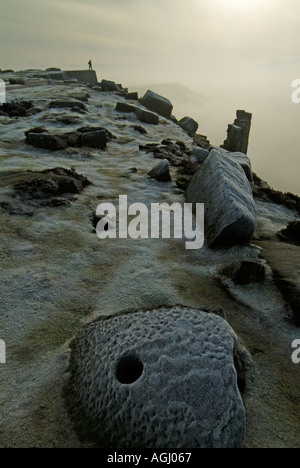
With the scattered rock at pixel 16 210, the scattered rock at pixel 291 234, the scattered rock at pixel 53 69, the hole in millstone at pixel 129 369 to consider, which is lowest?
the hole in millstone at pixel 129 369

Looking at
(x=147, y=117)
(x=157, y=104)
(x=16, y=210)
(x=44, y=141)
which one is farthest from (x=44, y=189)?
(x=157, y=104)

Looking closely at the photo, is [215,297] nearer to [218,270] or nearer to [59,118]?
[218,270]

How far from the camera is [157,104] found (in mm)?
27859

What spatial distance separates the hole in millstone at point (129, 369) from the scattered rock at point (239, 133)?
77.4 ft

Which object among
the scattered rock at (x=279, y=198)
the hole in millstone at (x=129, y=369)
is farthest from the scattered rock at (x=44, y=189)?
the scattered rock at (x=279, y=198)

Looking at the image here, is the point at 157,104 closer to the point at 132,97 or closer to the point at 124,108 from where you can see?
the point at 132,97

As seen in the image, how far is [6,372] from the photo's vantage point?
346 centimetres

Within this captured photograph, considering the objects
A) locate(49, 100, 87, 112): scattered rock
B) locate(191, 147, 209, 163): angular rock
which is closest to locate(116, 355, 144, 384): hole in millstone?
locate(191, 147, 209, 163): angular rock

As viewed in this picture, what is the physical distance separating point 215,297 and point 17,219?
175 inches

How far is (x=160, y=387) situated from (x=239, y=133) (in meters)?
24.3

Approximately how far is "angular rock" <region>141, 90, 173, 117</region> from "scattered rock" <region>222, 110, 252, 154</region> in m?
6.50

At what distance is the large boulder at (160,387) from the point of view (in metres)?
2.67

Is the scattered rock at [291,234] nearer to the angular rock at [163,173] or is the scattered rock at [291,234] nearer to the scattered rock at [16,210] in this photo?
the angular rock at [163,173]

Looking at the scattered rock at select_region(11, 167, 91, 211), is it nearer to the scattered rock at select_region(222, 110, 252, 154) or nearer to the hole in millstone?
the hole in millstone
